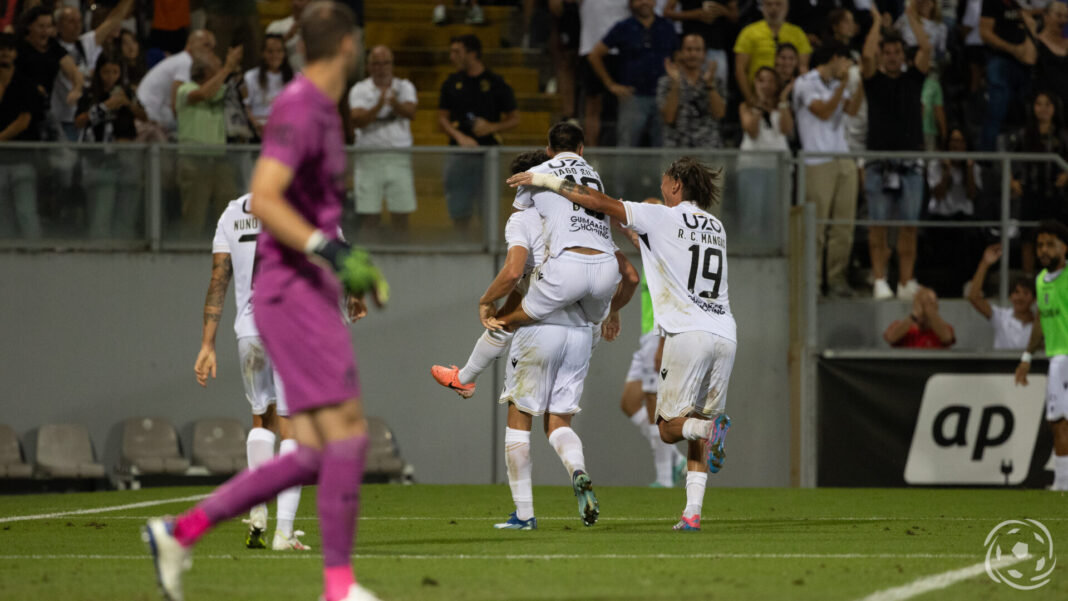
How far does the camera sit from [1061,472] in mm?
14672

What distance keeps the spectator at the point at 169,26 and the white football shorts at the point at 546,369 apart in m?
9.58

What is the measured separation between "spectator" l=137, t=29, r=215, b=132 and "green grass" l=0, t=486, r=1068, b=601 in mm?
4813

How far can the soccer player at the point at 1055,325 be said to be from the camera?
14383 millimetres

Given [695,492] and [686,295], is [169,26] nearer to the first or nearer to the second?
[686,295]

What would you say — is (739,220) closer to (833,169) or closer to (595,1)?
(833,169)

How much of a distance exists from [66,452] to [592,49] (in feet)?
23.8

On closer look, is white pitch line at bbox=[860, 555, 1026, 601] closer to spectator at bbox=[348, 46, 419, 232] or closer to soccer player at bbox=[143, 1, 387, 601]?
soccer player at bbox=[143, 1, 387, 601]

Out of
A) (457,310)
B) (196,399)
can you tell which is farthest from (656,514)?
(196,399)

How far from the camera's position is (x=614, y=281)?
9328mm

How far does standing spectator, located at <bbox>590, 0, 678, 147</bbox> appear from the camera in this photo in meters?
16.3

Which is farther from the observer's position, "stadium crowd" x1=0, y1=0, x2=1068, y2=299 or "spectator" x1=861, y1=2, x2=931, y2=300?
"spectator" x1=861, y1=2, x2=931, y2=300

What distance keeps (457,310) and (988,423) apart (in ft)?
18.7

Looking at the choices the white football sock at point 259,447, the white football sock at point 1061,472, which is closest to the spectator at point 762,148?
the white football sock at point 1061,472

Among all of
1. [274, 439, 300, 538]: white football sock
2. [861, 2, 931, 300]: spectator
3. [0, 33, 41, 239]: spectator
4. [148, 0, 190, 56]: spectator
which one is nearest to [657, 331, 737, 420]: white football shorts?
[274, 439, 300, 538]: white football sock
